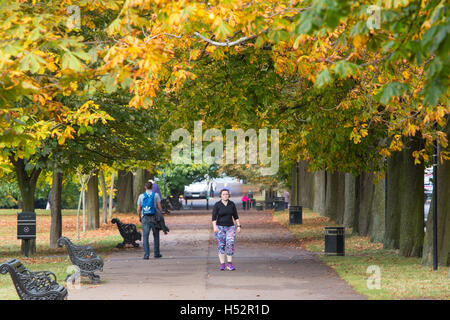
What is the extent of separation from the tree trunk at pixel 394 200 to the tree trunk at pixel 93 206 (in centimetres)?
1719

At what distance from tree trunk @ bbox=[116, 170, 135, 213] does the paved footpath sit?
2410 centimetres

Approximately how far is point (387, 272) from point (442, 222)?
1912 mm

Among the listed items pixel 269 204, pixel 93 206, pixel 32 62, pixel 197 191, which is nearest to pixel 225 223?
pixel 32 62

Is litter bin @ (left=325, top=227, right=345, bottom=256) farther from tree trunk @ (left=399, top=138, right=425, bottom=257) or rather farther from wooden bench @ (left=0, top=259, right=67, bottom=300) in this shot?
wooden bench @ (left=0, top=259, right=67, bottom=300)

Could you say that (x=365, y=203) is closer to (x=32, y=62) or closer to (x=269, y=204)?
(x=32, y=62)

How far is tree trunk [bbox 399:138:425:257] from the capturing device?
19469mm

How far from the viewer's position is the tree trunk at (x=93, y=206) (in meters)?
35.9

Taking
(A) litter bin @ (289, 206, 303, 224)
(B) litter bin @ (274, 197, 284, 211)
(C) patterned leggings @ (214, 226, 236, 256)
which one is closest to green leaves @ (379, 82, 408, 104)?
(C) patterned leggings @ (214, 226, 236, 256)

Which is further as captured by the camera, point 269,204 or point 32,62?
point 269,204

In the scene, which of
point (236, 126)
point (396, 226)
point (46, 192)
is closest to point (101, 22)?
point (236, 126)

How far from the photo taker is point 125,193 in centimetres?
4972

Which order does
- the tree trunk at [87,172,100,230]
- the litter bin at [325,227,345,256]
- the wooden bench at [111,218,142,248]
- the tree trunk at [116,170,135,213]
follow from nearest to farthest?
the litter bin at [325,227,345,256]
the wooden bench at [111,218,142,248]
the tree trunk at [87,172,100,230]
the tree trunk at [116,170,135,213]

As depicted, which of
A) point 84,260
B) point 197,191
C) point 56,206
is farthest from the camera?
point 197,191

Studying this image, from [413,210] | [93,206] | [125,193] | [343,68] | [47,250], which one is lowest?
[47,250]
